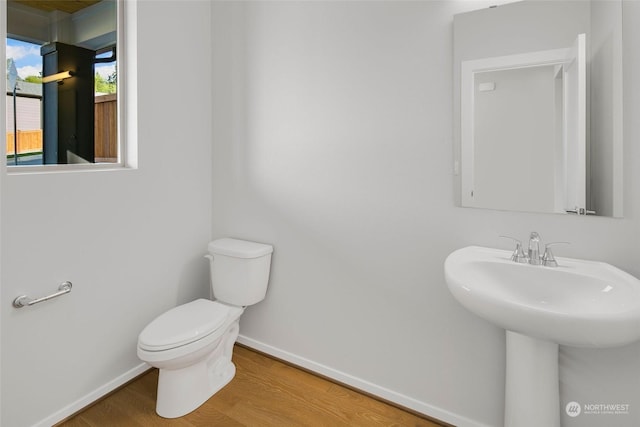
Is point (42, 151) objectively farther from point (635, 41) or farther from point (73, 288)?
point (635, 41)

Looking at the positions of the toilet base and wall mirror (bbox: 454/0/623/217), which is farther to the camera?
the toilet base

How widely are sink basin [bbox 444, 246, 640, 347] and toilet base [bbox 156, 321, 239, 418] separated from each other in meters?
1.38

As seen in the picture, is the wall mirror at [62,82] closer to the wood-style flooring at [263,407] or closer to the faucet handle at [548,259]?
the wood-style flooring at [263,407]

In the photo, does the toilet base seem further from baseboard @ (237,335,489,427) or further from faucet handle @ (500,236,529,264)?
faucet handle @ (500,236,529,264)

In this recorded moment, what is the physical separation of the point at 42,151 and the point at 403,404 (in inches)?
85.4

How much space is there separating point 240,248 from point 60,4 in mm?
1528

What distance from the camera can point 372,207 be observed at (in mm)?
1926

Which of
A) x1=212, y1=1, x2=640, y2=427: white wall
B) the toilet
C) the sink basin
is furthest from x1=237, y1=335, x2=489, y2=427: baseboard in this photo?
the sink basin

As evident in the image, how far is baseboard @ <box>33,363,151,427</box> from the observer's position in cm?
172

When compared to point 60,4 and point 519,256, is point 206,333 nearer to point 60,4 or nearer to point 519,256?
point 519,256

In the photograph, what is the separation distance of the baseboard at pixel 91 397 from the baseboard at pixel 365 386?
2.14ft

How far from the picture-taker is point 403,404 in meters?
1.89

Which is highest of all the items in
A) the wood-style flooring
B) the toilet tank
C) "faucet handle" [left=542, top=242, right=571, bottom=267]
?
"faucet handle" [left=542, top=242, right=571, bottom=267]

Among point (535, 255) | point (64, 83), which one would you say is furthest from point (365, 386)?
point (64, 83)
